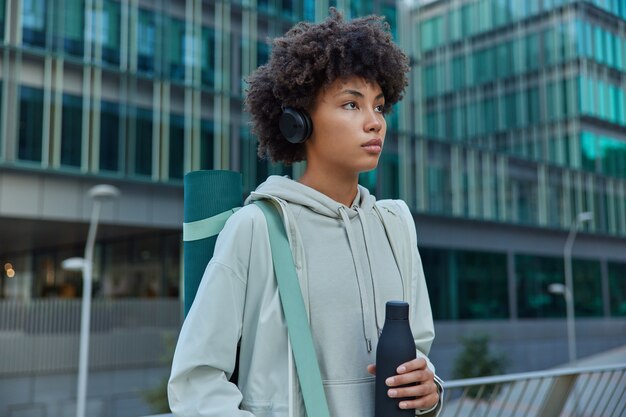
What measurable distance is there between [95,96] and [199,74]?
14.2 ft

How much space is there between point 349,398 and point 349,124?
841 mm

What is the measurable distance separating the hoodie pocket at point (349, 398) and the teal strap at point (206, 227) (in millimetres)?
568

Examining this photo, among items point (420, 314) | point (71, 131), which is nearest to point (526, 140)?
point (71, 131)

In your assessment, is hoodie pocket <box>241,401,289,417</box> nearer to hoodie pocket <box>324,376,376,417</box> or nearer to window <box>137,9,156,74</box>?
hoodie pocket <box>324,376,376,417</box>

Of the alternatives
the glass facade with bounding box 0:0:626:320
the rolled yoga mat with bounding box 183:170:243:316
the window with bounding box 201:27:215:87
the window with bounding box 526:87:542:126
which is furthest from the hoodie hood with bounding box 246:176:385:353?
the window with bounding box 526:87:542:126

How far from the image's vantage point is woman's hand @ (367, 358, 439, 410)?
1892 mm

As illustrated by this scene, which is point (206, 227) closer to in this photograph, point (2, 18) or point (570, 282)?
point (2, 18)

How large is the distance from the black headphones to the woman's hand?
763 mm

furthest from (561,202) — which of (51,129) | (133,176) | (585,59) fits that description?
(51,129)

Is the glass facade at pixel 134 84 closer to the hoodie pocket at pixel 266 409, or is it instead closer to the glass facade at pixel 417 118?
the glass facade at pixel 417 118

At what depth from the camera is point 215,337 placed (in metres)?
1.93

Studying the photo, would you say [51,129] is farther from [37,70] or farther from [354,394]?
[354,394]

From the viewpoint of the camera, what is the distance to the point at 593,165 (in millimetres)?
40062

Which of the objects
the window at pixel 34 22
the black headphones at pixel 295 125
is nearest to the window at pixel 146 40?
the window at pixel 34 22
